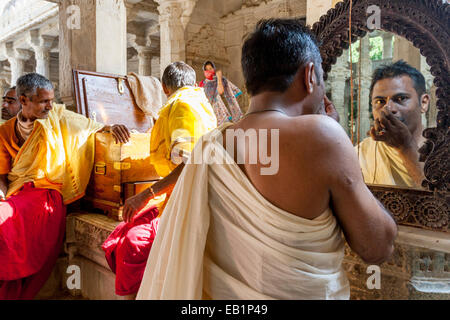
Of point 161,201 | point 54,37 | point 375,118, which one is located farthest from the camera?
point 54,37

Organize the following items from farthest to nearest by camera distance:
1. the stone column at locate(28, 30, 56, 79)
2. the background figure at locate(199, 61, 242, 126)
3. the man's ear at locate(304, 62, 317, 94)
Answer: the stone column at locate(28, 30, 56, 79) < the background figure at locate(199, 61, 242, 126) < the man's ear at locate(304, 62, 317, 94)

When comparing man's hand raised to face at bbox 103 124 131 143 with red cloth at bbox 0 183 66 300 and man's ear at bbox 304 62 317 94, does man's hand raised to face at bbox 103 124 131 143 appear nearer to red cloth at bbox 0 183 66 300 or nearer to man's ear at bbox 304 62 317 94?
red cloth at bbox 0 183 66 300

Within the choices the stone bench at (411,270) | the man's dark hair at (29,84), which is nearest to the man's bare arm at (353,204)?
the stone bench at (411,270)

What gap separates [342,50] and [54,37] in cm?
948

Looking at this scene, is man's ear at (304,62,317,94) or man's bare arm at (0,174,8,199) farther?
man's bare arm at (0,174,8,199)

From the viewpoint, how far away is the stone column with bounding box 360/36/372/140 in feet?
6.81

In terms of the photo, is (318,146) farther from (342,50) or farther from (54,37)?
(54,37)

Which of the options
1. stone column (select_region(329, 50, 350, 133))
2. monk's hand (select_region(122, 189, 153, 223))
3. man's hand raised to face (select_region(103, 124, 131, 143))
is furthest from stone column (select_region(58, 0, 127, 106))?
stone column (select_region(329, 50, 350, 133))

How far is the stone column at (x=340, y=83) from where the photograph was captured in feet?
7.28

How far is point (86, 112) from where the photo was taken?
3.58 metres

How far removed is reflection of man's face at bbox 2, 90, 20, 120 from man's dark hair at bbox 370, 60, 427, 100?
3.99 metres

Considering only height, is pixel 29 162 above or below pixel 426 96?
below
